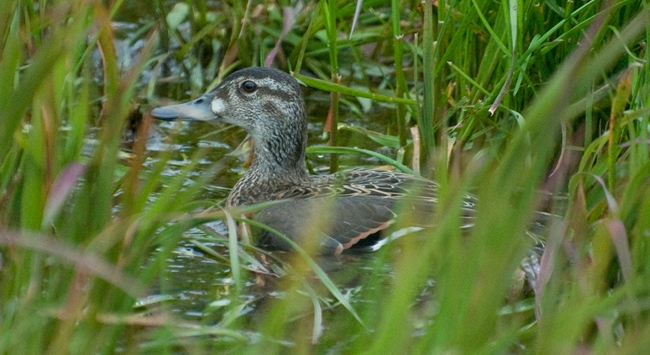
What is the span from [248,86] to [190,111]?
0.31 meters

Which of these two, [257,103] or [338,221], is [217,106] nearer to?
[257,103]

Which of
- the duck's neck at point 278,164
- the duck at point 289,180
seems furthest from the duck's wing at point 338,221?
the duck's neck at point 278,164

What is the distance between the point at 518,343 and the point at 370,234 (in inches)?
56.4

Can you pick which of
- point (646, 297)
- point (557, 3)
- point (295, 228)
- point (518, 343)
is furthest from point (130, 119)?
point (646, 297)

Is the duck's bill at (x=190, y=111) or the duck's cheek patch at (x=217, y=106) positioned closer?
the duck's bill at (x=190, y=111)

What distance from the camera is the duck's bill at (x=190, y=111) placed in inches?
214

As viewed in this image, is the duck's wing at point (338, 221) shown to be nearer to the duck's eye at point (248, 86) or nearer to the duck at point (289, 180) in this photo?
the duck at point (289, 180)

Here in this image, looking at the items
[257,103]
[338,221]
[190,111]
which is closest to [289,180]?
[257,103]

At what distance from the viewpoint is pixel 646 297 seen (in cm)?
297

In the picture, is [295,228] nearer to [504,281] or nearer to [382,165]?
[382,165]

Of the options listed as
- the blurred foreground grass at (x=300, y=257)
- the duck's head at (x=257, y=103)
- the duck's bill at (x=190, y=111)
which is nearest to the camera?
the blurred foreground grass at (x=300, y=257)

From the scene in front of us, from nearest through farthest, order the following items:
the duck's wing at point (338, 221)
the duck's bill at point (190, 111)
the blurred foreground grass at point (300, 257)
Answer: the blurred foreground grass at point (300, 257) → the duck's wing at point (338, 221) → the duck's bill at point (190, 111)

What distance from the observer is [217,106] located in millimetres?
5637

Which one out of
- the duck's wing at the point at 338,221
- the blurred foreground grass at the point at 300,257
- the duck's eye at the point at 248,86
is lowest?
the duck's wing at the point at 338,221
